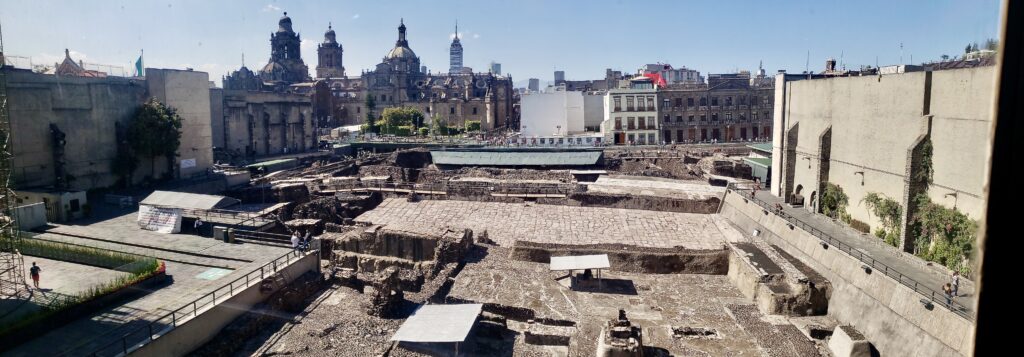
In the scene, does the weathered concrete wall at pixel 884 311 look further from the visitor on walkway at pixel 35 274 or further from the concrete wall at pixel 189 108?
the concrete wall at pixel 189 108

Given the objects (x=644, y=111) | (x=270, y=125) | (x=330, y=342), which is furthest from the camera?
(x=644, y=111)

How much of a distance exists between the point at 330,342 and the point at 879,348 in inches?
594

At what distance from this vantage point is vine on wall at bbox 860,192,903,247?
74.6 feet

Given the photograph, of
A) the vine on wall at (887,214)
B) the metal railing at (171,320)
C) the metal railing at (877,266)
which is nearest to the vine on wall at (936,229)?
the vine on wall at (887,214)

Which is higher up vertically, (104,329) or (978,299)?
(978,299)

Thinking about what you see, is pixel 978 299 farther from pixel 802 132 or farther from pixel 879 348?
pixel 802 132

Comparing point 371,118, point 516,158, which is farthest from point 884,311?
point 371,118

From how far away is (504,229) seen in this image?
32.2m

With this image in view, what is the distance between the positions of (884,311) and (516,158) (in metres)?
34.2

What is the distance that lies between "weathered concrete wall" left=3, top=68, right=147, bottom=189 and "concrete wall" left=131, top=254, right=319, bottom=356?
15.9 m

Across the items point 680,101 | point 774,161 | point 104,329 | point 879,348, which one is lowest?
point 879,348

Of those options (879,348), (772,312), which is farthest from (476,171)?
(879,348)

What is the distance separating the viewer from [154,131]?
34.2 meters

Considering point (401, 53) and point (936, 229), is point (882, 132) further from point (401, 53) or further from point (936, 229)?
point (401, 53)
